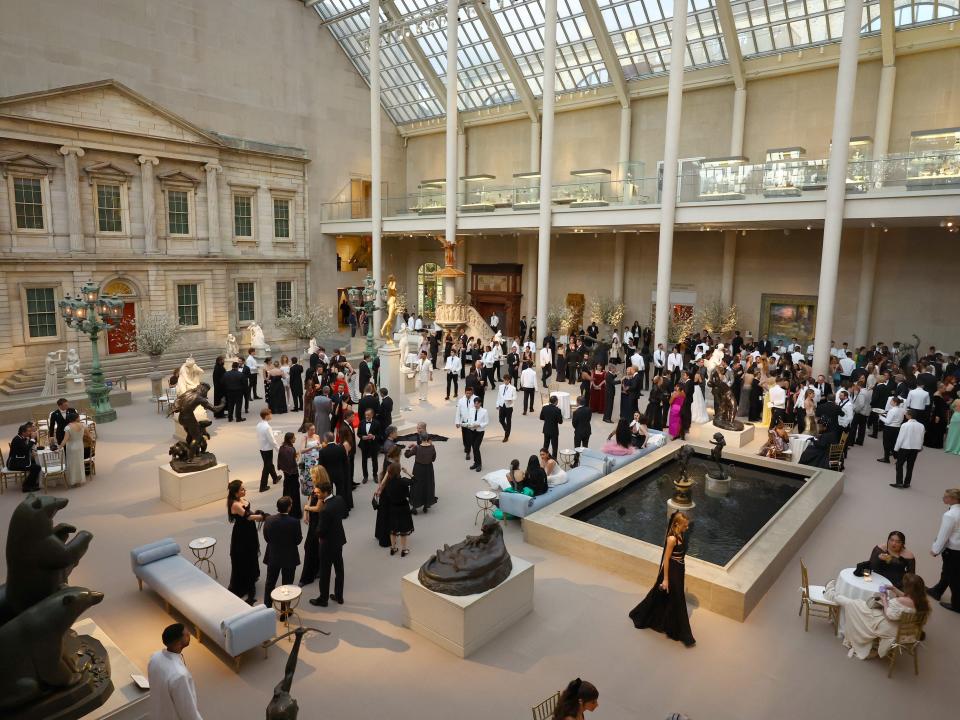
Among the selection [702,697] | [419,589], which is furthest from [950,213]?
[419,589]

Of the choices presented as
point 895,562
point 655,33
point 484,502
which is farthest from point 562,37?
point 895,562

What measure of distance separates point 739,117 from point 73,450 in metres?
24.3

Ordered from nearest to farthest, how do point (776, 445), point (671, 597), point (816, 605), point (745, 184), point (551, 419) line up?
point (671, 597), point (816, 605), point (551, 419), point (776, 445), point (745, 184)

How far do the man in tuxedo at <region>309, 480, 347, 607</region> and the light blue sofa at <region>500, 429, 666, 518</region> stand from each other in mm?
2967

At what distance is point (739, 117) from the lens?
24.5m

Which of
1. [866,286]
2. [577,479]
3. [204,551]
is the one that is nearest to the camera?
[204,551]

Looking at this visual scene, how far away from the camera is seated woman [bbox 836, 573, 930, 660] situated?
613 centimetres

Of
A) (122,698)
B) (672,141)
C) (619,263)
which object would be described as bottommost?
(122,698)

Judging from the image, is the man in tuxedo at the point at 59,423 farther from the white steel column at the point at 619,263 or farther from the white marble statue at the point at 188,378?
the white steel column at the point at 619,263

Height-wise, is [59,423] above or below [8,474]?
above

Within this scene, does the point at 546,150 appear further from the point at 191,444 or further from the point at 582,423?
the point at 191,444

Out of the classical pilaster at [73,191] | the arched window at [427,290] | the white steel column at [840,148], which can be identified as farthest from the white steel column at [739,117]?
the classical pilaster at [73,191]

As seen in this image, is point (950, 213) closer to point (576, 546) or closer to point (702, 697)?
point (576, 546)

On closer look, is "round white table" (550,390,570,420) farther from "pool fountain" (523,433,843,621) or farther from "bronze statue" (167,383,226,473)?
"bronze statue" (167,383,226,473)
